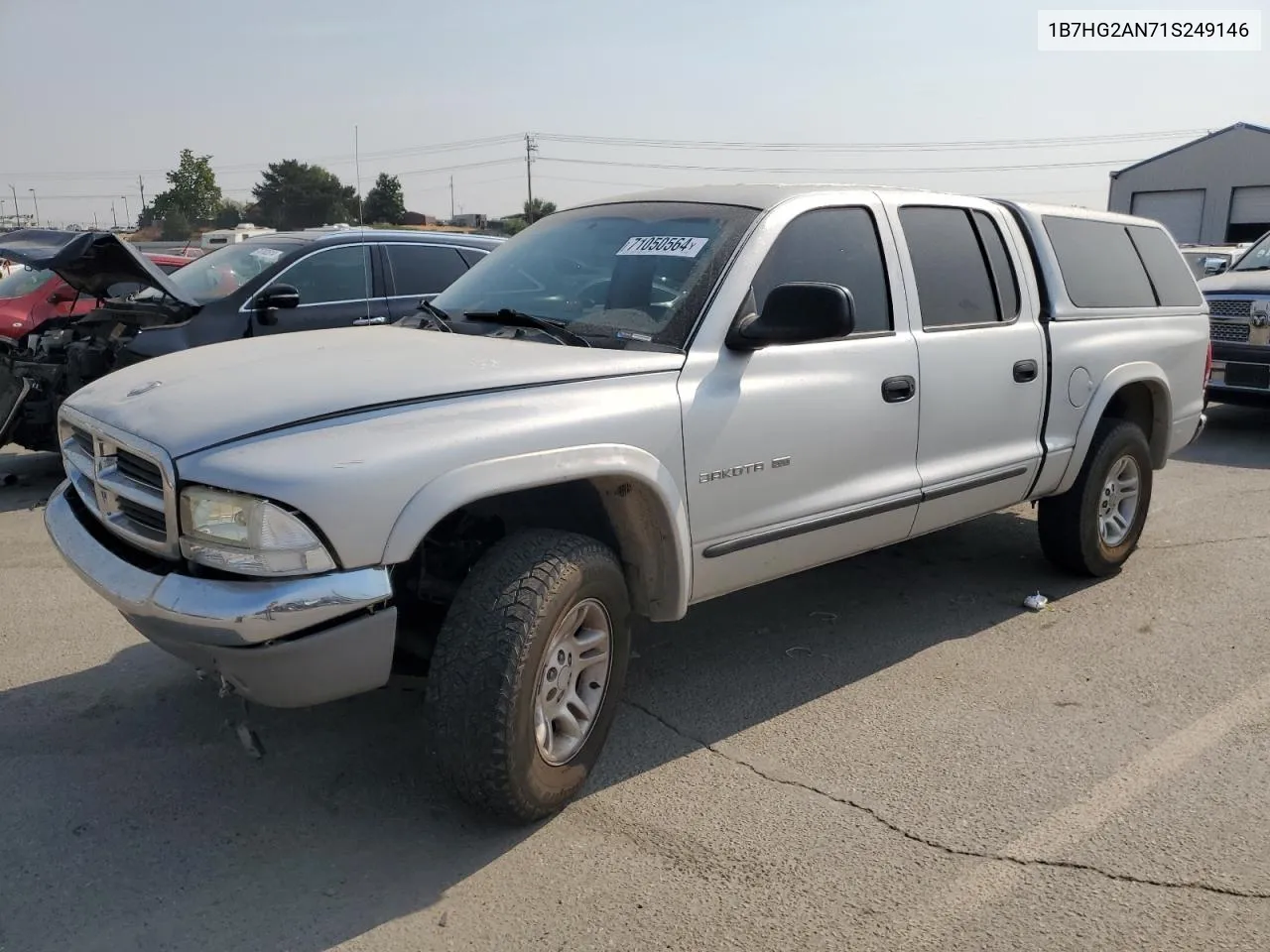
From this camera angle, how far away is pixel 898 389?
405 cm

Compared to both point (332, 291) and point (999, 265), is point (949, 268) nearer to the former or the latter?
point (999, 265)

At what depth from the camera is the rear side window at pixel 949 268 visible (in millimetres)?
4336

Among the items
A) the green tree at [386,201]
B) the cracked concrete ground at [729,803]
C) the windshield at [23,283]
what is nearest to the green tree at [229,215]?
the green tree at [386,201]

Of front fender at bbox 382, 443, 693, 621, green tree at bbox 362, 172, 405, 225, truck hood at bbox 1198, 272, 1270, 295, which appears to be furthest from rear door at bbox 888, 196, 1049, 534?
green tree at bbox 362, 172, 405, 225

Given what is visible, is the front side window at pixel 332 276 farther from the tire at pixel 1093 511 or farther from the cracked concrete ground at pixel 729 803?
the tire at pixel 1093 511

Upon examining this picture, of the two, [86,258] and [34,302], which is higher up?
[86,258]

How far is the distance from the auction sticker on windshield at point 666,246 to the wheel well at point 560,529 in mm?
970

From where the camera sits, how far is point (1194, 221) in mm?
37875

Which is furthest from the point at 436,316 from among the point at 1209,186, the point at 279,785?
the point at 1209,186

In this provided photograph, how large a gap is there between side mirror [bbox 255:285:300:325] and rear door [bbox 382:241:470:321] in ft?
2.66

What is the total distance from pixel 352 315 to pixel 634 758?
4.87 metres

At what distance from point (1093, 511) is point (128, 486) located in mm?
4486

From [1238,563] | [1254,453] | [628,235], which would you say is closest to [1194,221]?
[1254,453]

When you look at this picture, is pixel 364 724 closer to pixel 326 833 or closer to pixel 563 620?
pixel 326 833
